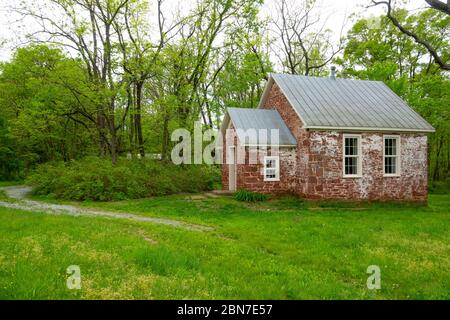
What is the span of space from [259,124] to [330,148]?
12.7ft

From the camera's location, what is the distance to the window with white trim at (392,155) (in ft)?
61.3

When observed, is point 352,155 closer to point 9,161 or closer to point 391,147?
point 391,147

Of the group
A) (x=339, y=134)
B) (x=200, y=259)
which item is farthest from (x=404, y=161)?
(x=200, y=259)

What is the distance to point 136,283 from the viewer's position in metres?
5.57

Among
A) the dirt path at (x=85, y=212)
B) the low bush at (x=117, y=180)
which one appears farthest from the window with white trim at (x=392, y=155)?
the dirt path at (x=85, y=212)

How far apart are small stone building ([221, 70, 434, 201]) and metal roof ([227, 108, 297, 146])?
50 millimetres

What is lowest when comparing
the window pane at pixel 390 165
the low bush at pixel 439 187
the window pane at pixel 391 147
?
the low bush at pixel 439 187

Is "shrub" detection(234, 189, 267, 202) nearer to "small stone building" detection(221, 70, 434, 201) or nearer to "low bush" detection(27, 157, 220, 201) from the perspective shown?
"small stone building" detection(221, 70, 434, 201)

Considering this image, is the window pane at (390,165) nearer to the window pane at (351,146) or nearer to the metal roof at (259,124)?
the window pane at (351,146)

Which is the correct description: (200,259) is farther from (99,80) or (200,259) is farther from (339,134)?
(99,80)

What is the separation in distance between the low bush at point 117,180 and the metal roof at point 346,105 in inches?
269

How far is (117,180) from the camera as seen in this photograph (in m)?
18.9

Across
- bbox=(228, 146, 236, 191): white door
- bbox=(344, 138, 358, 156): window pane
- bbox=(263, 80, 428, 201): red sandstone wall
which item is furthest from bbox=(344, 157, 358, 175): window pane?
bbox=(228, 146, 236, 191): white door
